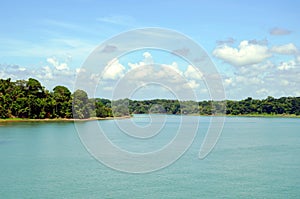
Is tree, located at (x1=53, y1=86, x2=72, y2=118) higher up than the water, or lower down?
higher up

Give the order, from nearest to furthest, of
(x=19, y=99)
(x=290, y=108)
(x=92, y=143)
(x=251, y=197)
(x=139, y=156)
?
(x=251, y=197) < (x=139, y=156) < (x=92, y=143) < (x=19, y=99) < (x=290, y=108)

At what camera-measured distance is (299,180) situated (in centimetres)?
1956

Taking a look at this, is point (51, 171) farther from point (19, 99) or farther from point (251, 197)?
point (19, 99)

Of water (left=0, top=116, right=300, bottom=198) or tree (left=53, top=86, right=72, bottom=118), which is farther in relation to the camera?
tree (left=53, top=86, right=72, bottom=118)

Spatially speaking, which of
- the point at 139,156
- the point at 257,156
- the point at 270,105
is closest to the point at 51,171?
the point at 139,156

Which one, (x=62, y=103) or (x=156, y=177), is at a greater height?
(x=62, y=103)

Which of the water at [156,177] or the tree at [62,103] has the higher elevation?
the tree at [62,103]

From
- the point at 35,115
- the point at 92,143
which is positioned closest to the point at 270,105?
the point at 35,115

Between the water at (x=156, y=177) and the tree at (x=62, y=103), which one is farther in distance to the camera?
the tree at (x=62, y=103)

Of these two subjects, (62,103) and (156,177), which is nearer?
(156,177)

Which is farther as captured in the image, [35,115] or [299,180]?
[35,115]

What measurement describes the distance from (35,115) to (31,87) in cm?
490

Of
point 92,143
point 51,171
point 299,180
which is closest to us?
point 299,180

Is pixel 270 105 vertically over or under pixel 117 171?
over
